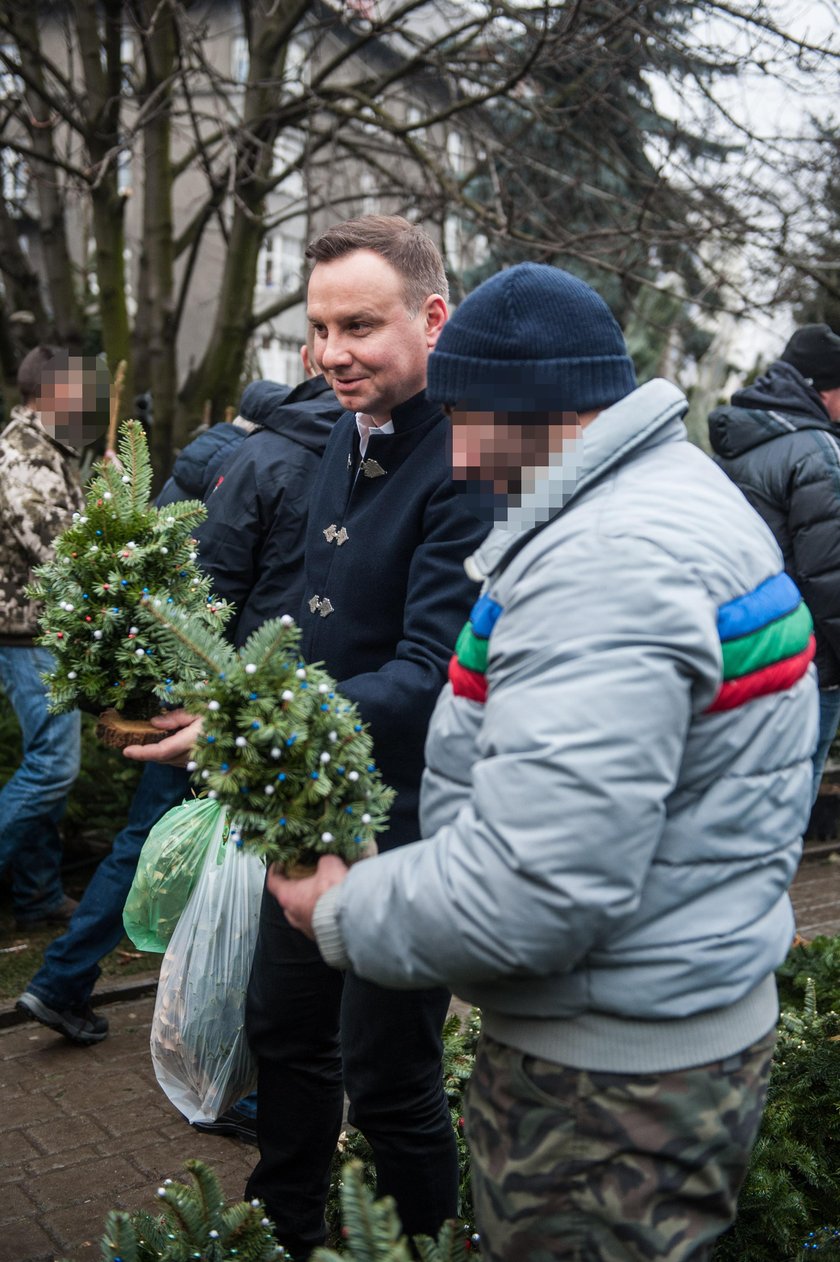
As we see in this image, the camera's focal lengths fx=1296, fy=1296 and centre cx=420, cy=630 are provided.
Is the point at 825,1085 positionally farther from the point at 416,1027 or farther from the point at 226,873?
the point at 226,873

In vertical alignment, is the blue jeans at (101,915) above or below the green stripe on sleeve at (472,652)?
below

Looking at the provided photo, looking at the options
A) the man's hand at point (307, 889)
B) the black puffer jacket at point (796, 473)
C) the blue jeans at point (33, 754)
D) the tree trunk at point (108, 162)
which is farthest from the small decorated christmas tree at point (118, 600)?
the tree trunk at point (108, 162)

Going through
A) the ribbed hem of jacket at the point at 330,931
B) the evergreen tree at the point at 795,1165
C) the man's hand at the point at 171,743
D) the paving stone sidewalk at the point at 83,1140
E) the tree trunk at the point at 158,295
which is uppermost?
the tree trunk at the point at 158,295

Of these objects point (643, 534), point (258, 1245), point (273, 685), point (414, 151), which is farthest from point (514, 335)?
point (414, 151)

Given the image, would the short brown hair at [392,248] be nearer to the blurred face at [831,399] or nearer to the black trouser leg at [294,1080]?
the black trouser leg at [294,1080]

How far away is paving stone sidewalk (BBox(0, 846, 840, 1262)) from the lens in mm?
3330

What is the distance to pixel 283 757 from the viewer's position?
1.85 m

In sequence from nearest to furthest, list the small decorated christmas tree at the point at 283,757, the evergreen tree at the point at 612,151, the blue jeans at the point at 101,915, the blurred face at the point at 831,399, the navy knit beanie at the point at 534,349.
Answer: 1. the navy knit beanie at the point at 534,349
2. the small decorated christmas tree at the point at 283,757
3. the blue jeans at the point at 101,915
4. the blurred face at the point at 831,399
5. the evergreen tree at the point at 612,151

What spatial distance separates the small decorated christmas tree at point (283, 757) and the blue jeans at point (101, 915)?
8.09 feet

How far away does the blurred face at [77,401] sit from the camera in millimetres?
4777

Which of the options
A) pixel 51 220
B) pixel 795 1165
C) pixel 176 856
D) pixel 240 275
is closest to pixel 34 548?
pixel 176 856

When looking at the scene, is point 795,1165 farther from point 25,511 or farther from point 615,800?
point 25,511

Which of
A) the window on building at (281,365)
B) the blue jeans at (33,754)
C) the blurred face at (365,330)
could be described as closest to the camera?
the blurred face at (365,330)

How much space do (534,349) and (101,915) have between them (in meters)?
3.08
